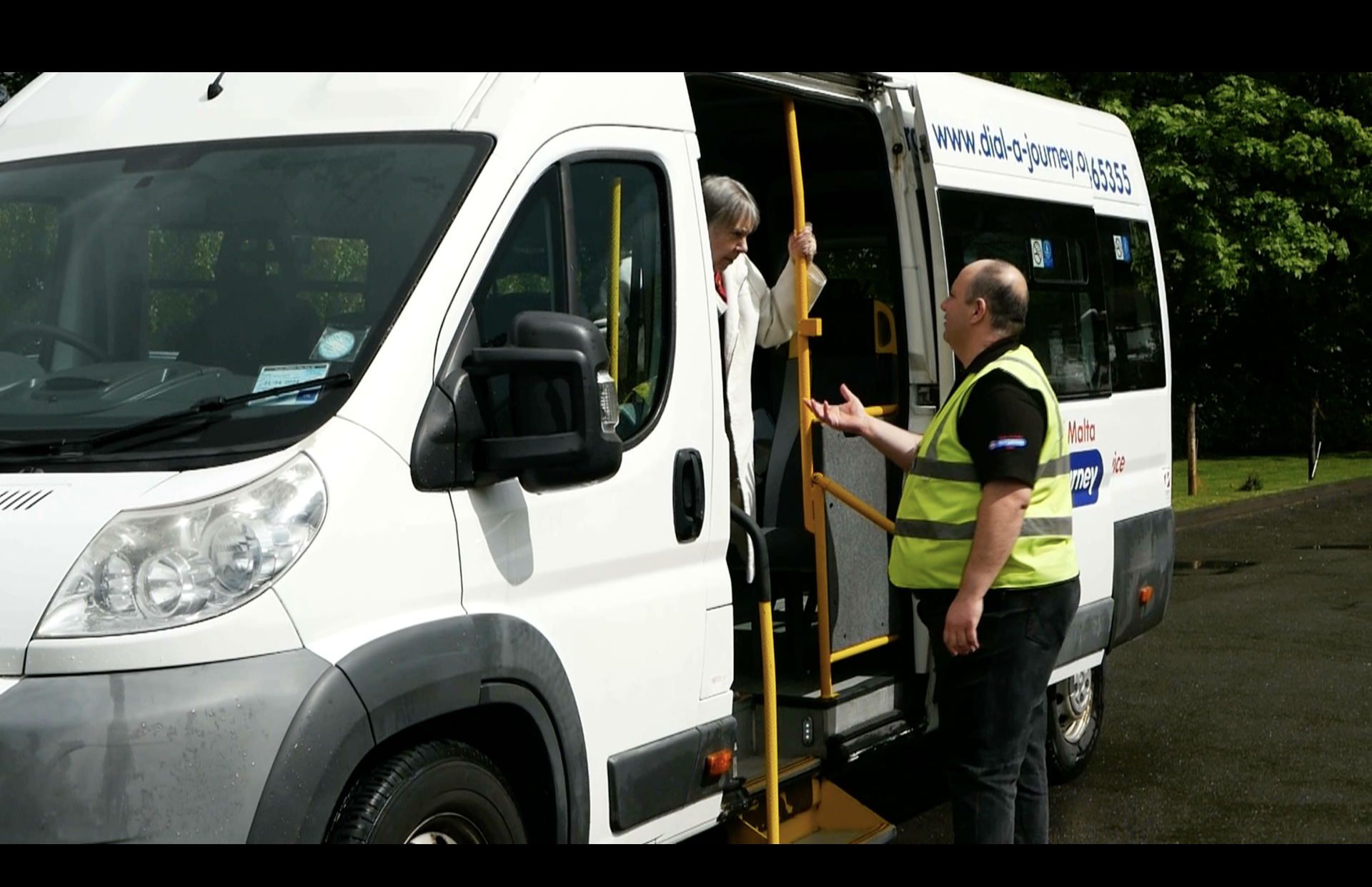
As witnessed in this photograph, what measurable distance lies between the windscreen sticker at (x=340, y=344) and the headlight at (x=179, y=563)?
391 mm

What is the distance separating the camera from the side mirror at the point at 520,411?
3.85 m

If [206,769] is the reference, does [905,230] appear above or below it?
above

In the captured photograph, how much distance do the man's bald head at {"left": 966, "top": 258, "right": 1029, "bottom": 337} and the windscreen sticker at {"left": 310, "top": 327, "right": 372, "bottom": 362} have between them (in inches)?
79.0

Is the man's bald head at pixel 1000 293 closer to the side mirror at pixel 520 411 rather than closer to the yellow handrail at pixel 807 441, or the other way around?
the yellow handrail at pixel 807 441

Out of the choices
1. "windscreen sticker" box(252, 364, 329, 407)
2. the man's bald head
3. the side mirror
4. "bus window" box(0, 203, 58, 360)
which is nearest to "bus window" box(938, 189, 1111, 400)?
the man's bald head

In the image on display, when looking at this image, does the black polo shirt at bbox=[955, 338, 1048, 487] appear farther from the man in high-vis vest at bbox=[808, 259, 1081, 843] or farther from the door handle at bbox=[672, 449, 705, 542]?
the door handle at bbox=[672, 449, 705, 542]

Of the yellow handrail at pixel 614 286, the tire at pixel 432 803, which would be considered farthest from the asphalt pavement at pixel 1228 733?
the tire at pixel 432 803

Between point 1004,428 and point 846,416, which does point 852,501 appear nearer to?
point 846,416

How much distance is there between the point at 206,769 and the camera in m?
3.33

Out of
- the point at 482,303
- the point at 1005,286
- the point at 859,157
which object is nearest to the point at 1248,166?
the point at 859,157

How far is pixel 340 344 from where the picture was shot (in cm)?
387

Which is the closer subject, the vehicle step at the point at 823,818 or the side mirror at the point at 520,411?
the side mirror at the point at 520,411

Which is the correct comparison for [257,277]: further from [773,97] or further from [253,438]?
[773,97]
